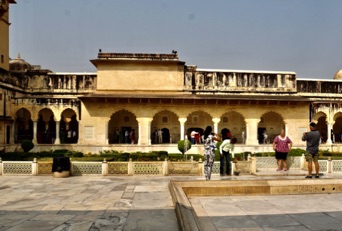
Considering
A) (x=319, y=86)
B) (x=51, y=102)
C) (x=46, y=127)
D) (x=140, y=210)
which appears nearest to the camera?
(x=140, y=210)

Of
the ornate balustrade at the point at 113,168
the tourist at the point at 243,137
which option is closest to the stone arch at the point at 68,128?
the tourist at the point at 243,137

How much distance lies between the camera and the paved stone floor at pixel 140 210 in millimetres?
5406

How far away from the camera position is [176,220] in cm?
583

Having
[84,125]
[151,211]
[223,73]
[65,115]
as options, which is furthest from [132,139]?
[151,211]

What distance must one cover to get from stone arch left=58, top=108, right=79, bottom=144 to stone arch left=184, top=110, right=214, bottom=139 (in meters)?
8.85

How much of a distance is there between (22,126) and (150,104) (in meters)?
10.9

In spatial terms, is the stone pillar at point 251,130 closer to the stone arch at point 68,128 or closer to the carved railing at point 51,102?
the carved railing at point 51,102

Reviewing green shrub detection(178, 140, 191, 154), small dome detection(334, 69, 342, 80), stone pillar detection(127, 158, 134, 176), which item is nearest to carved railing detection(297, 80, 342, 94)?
small dome detection(334, 69, 342, 80)

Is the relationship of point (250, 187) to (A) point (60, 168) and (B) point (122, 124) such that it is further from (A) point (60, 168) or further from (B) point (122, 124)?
(B) point (122, 124)

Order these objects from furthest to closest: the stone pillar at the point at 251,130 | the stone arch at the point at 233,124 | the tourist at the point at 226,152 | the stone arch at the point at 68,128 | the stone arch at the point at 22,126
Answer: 1. the stone arch at the point at 233,124
2. the stone arch at the point at 68,128
3. the stone arch at the point at 22,126
4. the stone pillar at the point at 251,130
5. the tourist at the point at 226,152

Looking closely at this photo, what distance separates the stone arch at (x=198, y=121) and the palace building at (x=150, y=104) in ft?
0.26

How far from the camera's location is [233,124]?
2750 cm

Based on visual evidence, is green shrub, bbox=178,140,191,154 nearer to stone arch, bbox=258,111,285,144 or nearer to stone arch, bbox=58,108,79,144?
stone arch, bbox=58,108,79,144

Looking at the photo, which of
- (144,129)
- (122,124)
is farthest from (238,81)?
(122,124)
